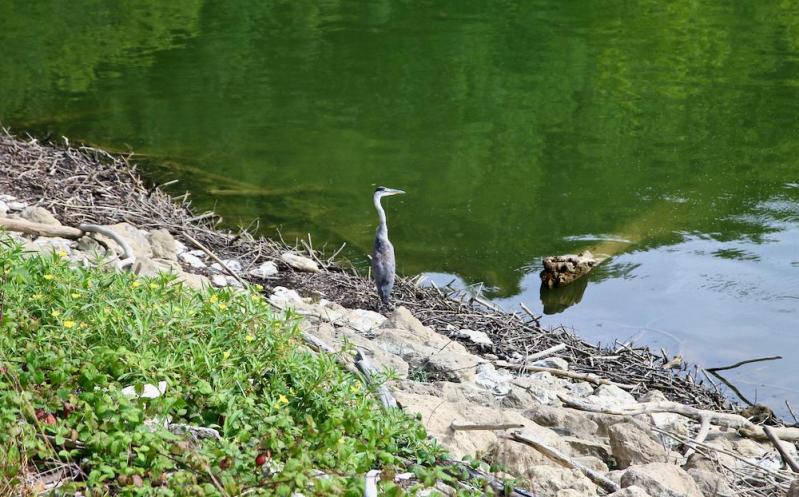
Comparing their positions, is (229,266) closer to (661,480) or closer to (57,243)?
(57,243)

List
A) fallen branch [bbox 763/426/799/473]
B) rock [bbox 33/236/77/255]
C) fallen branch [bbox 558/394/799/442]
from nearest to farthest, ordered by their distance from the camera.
Result: fallen branch [bbox 763/426/799/473], fallen branch [bbox 558/394/799/442], rock [bbox 33/236/77/255]

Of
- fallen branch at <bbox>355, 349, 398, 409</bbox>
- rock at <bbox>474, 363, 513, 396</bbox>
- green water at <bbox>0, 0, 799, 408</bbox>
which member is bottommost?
green water at <bbox>0, 0, 799, 408</bbox>

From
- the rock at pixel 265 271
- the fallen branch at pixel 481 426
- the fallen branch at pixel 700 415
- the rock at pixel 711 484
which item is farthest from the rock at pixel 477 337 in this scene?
the rock at pixel 711 484

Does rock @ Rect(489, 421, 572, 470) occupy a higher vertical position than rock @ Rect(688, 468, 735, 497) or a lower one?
higher

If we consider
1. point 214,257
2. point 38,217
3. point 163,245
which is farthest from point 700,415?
point 38,217

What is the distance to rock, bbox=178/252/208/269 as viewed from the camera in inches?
326

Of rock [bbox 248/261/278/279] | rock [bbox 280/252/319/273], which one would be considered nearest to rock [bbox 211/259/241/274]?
rock [bbox 248/261/278/279]

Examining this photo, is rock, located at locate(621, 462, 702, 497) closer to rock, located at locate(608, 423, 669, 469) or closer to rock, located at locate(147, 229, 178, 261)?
rock, located at locate(608, 423, 669, 469)

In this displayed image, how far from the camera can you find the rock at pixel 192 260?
828 centimetres

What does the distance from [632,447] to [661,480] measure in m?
0.68

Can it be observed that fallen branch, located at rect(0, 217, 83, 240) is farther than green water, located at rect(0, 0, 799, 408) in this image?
No

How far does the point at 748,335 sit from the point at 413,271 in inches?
132

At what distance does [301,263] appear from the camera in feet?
30.0

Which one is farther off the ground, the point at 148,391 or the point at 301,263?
the point at 148,391
